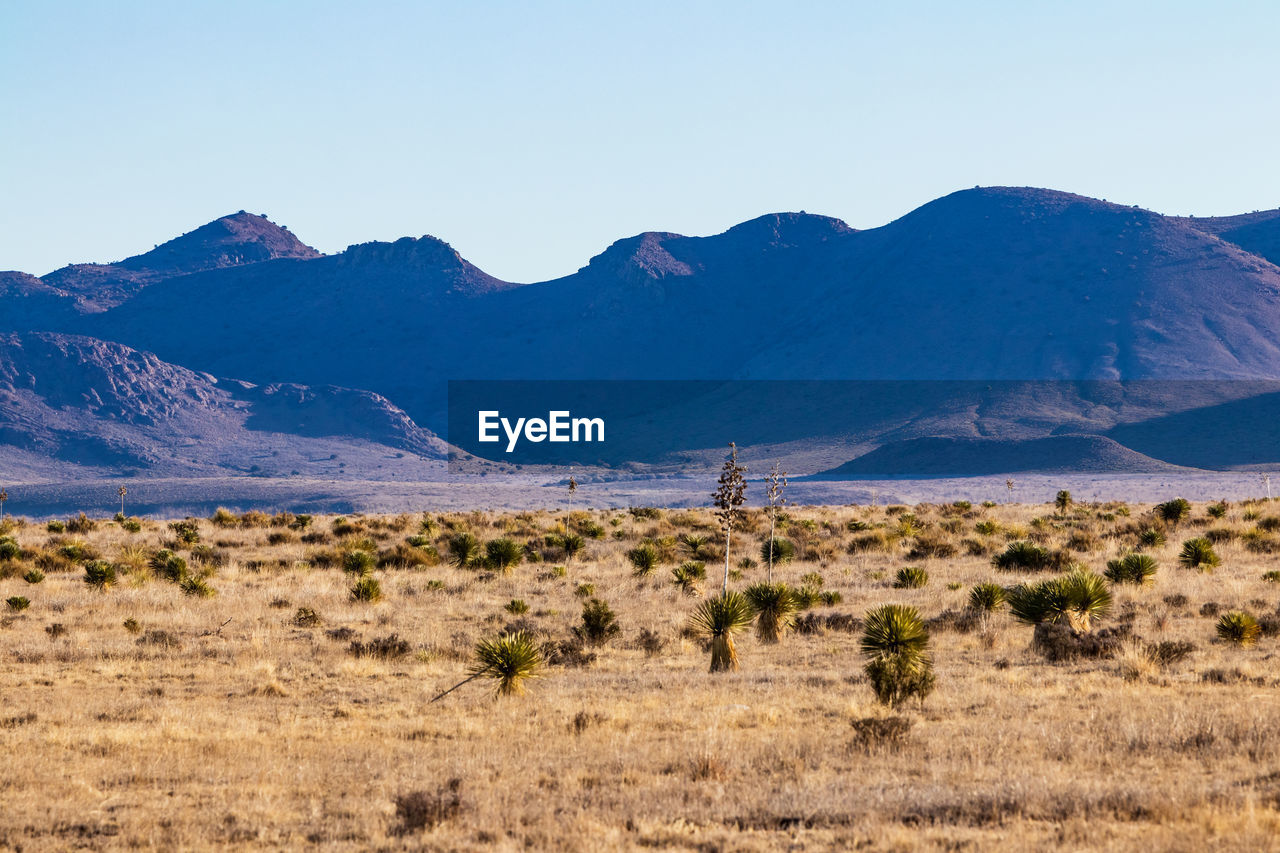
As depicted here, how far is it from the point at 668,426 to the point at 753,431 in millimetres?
17528

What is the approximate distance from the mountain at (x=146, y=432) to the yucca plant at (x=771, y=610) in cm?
15619

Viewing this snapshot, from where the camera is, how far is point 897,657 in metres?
13.9

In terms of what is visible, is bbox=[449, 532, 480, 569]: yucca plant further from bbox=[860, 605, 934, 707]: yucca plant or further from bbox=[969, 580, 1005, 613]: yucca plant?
bbox=[860, 605, 934, 707]: yucca plant

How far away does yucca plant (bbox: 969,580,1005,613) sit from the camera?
20.4m

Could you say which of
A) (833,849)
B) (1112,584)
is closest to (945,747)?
(833,849)

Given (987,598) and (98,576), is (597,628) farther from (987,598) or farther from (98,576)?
(98,576)

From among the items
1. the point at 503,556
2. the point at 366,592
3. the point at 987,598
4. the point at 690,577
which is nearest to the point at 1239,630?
the point at 987,598

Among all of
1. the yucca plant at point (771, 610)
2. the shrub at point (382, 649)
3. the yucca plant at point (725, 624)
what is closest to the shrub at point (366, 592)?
the shrub at point (382, 649)

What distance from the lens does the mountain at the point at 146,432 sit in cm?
17100

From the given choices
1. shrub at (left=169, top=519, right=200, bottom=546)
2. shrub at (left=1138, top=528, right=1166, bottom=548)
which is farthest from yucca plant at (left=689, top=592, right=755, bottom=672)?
shrub at (left=169, top=519, right=200, bottom=546)

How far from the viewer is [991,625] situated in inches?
758

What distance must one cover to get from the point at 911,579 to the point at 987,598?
191 inches
